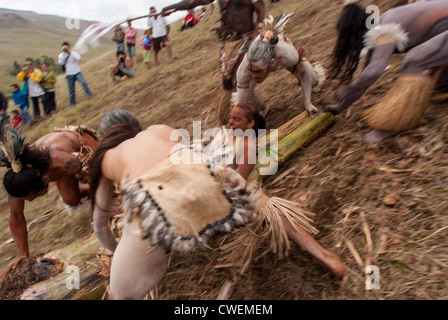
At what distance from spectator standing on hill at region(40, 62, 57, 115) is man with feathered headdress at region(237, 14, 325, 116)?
25.8 feet

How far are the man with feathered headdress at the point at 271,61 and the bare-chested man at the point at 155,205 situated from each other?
4.18 ft

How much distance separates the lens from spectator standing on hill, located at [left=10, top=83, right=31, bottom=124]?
32.1 ft

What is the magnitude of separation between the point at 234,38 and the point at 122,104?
4.83 meters

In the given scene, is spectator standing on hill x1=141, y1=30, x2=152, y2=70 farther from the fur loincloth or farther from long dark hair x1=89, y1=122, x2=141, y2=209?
the fur loincloth

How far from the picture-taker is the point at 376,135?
279 cm

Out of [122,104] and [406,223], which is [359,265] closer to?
[406,223]

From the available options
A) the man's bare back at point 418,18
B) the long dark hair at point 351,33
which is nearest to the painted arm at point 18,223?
the long dark hair at point 351,33

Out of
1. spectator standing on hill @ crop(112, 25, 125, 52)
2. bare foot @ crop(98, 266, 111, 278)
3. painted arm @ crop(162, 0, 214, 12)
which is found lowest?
bare foot @ crop(98, 266, 111, 278)

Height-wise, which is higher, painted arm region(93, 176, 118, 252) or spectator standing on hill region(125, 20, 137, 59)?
spectator standing on hill region(125, 20, 137, 59)

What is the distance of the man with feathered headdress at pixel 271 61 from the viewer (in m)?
3.08

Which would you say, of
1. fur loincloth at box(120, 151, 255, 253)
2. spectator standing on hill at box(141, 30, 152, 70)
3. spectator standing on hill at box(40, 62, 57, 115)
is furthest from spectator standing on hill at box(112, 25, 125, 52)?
fur loincloth at box(120, 151, 255, 253)
